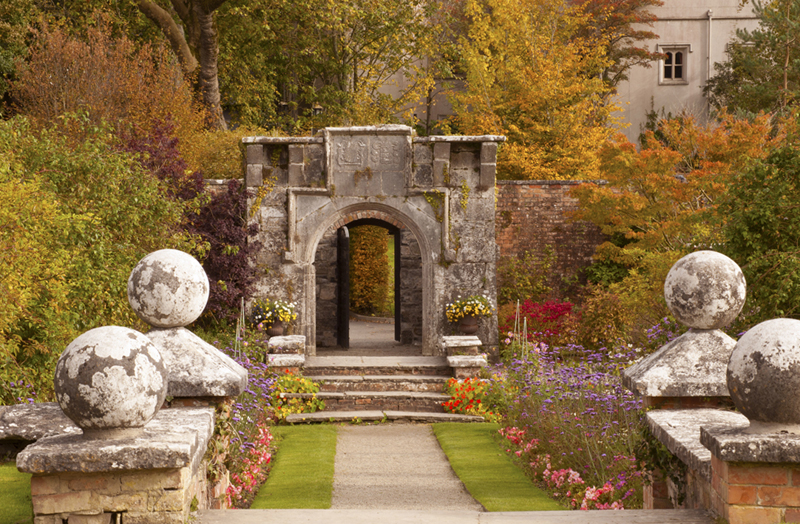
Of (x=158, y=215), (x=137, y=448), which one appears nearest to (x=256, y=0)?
(x=158, y=215)

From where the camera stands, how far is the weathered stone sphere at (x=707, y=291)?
170 inches

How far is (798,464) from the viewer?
3248 mm

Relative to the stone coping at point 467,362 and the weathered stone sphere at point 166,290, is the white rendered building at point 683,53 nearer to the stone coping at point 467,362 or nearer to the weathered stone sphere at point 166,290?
the stone coping at point 467,362

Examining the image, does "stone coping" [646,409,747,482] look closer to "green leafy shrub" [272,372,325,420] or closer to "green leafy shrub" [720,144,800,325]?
"green leafy shrub" [720,144,800,325]

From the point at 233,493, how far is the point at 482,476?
2800mm

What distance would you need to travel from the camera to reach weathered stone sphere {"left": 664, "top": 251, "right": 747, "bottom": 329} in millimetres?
4309

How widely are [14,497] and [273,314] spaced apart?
25.1 ft

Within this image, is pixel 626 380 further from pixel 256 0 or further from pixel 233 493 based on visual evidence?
pixel 256 0

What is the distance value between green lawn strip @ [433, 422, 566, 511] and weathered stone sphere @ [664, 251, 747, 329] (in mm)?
2494

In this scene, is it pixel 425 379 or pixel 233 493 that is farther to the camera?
pixel 425 379

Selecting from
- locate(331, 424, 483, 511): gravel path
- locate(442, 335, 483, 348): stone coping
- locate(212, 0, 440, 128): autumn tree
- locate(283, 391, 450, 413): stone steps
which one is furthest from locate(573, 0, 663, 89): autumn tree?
locate(331, 424, 483, 511): gravel path

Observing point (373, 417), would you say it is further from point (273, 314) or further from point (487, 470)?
point (487, 470)

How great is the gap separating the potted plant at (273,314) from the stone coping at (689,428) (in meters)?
8.98

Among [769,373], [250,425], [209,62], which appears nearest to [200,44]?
[209,62]
